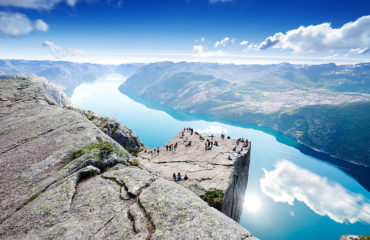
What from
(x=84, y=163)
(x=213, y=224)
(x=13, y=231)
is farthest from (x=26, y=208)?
(x=213, y=224)

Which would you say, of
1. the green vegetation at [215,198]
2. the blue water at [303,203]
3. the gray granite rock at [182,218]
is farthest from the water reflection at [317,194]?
the gray granite rock at [182,218]

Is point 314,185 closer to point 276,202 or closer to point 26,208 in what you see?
point 276,202

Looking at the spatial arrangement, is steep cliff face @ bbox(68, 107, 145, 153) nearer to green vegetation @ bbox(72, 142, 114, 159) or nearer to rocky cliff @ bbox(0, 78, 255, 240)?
rocky cliff @ bbox(0, 78, 255, 240)

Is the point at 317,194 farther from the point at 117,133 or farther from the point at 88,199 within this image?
the point at 88,199

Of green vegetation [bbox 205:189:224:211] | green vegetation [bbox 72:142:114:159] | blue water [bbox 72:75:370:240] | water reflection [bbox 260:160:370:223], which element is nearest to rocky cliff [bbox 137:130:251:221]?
green vegetation [bbox 205:189:224:211]

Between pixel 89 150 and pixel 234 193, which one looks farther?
pixel 234 193

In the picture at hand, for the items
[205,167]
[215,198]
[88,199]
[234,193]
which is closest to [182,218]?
[88,199]

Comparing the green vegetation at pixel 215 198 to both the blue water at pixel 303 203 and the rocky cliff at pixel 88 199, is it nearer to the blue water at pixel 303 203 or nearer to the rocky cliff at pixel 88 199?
the rocky cliff at pixel 88 199
